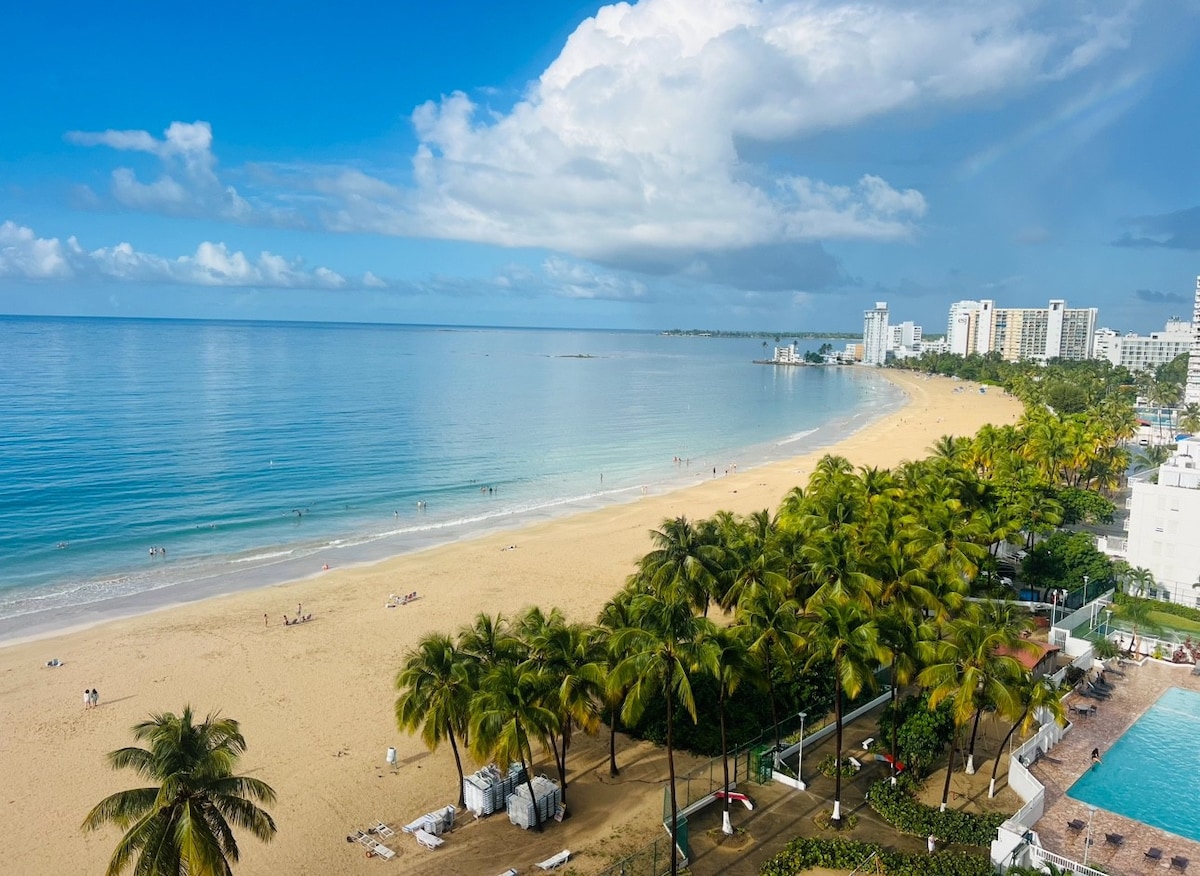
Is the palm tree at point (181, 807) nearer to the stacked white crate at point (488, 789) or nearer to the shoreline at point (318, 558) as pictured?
the stacked white crate at point (488, 789)

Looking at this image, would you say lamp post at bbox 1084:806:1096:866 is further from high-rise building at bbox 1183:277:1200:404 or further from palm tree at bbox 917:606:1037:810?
high-rise building at bbox 1183:277:1200:404

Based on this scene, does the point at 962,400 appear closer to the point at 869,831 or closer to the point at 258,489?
the point at 258,489

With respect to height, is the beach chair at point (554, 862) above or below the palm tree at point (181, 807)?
below

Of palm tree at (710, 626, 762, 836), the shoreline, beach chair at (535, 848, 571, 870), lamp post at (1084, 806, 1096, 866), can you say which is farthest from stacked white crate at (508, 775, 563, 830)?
the shoreline

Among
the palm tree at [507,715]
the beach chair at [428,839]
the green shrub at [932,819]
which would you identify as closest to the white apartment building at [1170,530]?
the green shrub at [932,819]

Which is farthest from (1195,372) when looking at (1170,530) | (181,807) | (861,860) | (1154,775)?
(181,807)

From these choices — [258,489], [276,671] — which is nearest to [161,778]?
[276,671]
